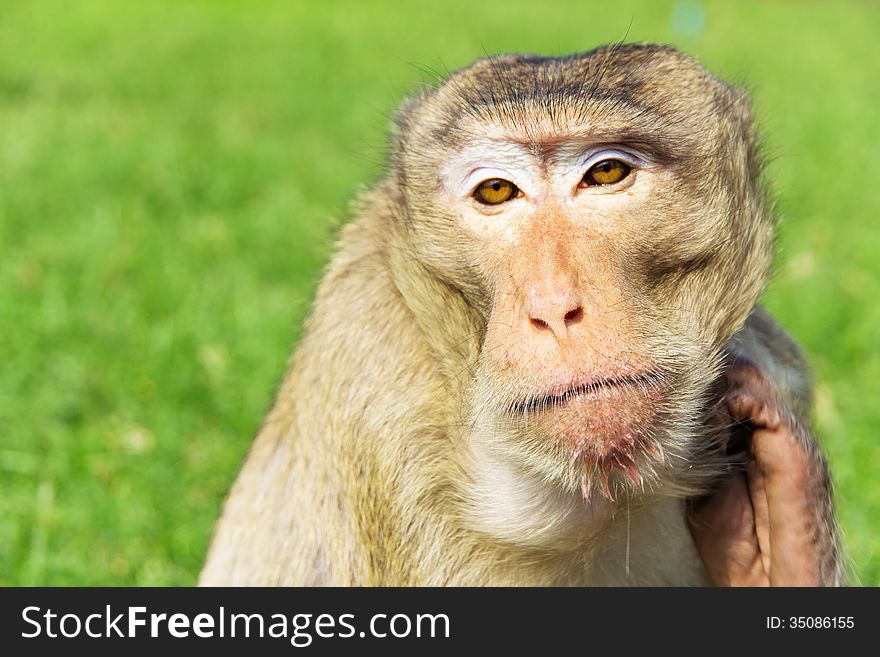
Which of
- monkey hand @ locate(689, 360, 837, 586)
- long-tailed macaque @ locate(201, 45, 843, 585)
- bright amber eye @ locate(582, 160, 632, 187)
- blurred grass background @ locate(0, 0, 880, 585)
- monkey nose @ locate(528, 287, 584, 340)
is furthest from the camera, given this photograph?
blurred grass background @ locate(0, 0, 880, 585)

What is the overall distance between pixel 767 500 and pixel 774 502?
0.12 ft

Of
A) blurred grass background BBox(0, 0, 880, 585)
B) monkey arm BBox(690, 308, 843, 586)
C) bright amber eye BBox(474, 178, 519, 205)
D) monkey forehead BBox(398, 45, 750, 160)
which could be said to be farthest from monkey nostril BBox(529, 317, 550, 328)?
blurred grass background BBox(0, 0, 880, 585)

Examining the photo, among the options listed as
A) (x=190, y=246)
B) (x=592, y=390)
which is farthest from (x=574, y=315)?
(x=190, y=246)

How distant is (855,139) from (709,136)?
6.90m

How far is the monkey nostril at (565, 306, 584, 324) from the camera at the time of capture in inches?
93.0

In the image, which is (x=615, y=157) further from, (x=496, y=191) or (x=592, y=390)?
(x=592, y=390)

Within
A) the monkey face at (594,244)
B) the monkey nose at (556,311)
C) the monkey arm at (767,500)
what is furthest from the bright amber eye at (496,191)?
the monkey arm at (767,500)

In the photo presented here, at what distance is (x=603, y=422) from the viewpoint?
243 centimetres

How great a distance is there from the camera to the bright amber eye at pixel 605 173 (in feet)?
8.70

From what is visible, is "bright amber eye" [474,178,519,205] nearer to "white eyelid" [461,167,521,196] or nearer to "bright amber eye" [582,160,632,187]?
"white eyelid" [461,167,521,196]

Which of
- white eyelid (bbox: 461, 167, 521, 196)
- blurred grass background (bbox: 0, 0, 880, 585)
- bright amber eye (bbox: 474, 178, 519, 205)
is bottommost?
bright amber eye (bbox: 474, 178, 519, 205)

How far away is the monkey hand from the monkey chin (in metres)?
0.46

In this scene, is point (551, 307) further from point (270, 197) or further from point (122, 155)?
point (122, 155)

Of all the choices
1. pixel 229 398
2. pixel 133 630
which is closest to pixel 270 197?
pixel 229 398
